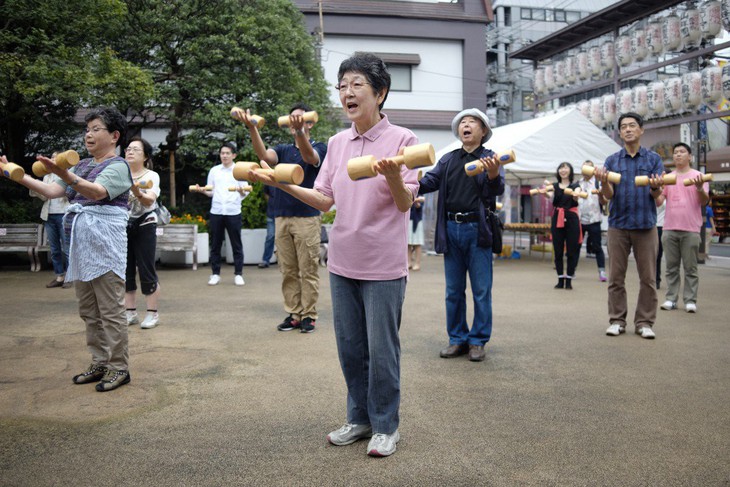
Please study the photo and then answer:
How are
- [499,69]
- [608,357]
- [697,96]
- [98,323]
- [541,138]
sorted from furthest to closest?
[499,69] < [697,96] < [541,138] < [608,357] < [98,323]

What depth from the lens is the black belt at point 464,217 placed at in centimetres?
497

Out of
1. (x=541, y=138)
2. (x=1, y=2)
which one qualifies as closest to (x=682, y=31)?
(x=541, y=138)

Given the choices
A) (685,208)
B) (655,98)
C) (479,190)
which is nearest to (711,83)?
(655,98)

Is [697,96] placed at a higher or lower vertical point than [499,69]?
lower

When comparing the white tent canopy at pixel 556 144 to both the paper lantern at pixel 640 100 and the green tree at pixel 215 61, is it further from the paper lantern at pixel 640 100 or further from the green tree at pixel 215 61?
the green tree at pixel 215 61

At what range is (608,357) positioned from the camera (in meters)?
5.06

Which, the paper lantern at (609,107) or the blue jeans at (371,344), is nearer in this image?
the blue jeans at (371,344)

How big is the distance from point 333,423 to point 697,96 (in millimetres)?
13635

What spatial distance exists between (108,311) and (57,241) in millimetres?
6281

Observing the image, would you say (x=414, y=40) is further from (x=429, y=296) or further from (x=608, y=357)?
(x=608, y=357)

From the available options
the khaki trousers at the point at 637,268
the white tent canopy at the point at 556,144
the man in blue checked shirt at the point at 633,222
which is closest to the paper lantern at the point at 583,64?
the white tent canopy at the point at 556,144

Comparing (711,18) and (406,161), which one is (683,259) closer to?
(406,161)

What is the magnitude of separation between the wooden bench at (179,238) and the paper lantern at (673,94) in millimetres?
11251

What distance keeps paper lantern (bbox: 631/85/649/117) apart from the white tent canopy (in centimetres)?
321
